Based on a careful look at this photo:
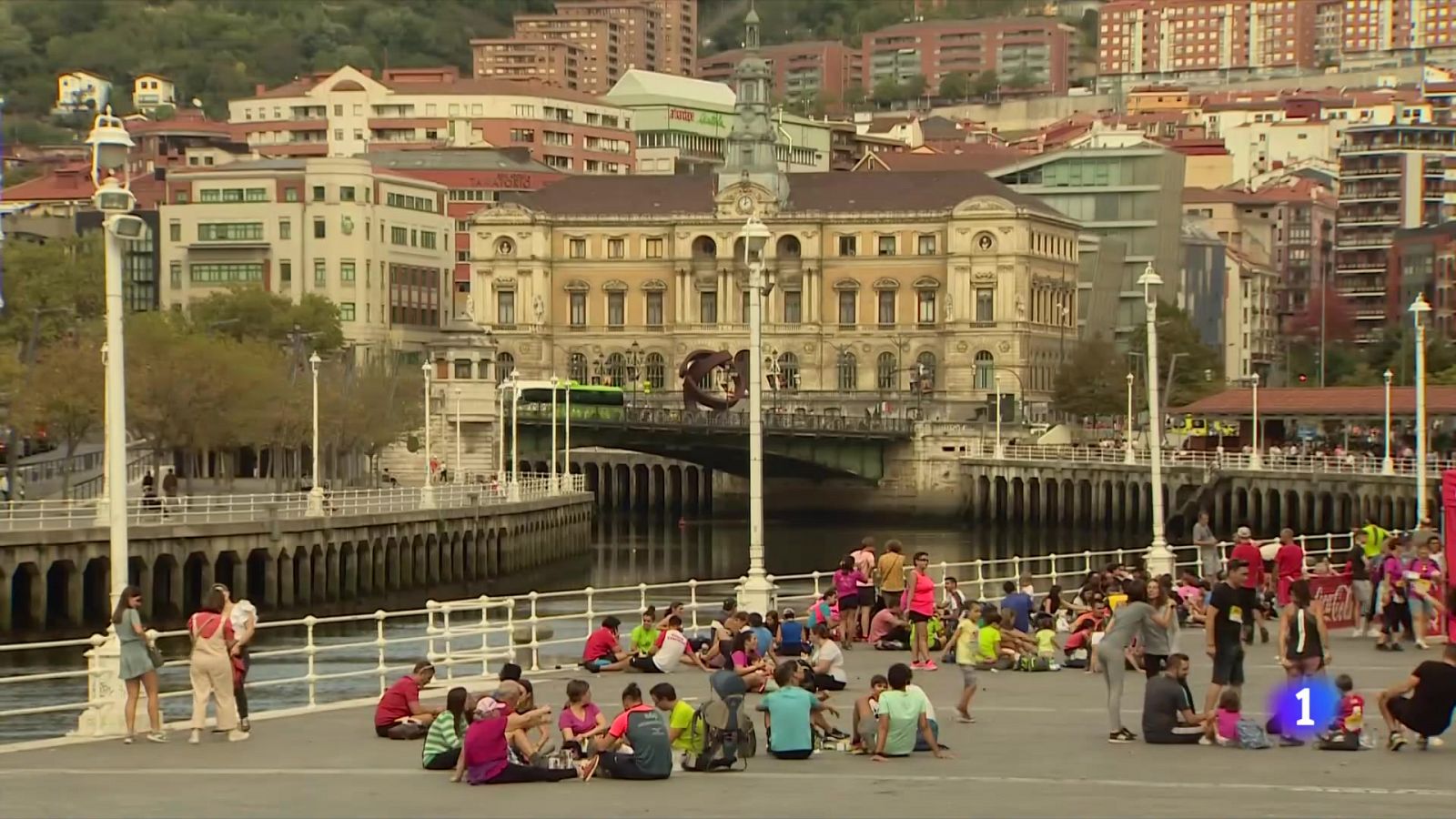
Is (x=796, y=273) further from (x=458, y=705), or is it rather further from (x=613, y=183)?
(x=458, y=705)

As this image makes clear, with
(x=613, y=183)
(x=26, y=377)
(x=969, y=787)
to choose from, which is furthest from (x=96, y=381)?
(x=613, y=183)

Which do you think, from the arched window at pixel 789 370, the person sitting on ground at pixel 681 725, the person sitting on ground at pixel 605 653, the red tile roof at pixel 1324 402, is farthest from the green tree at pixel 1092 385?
the person sitting on ground at pixel 681 725

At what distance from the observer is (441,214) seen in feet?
587

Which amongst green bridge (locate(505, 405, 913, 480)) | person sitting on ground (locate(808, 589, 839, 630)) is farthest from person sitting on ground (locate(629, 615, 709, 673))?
green bridge (locate(505, 405, 913, 480))

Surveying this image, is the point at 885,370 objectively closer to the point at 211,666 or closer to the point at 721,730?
the point at 211,666

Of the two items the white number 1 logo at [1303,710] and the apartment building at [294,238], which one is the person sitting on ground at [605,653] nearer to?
the white number 1 logo at [1303,710]

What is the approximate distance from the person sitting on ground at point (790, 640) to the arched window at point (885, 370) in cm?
12517

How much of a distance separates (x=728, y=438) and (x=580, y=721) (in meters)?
99.0

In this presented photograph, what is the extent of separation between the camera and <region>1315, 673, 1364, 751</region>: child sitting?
31641mm

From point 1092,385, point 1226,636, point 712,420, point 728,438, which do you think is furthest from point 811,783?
point 1092,385

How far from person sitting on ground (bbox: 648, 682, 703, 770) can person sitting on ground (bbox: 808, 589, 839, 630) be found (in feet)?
37.3

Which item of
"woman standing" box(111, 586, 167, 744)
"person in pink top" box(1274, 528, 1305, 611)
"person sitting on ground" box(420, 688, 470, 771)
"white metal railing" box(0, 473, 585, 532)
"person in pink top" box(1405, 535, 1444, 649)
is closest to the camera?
"person sitting on ground" box(420, 688, 470, 771)

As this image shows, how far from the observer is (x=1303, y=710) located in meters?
32.5

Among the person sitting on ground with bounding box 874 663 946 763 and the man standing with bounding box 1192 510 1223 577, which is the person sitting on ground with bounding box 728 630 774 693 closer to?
the person sitting on ground with bounding box 874 663 946 763
